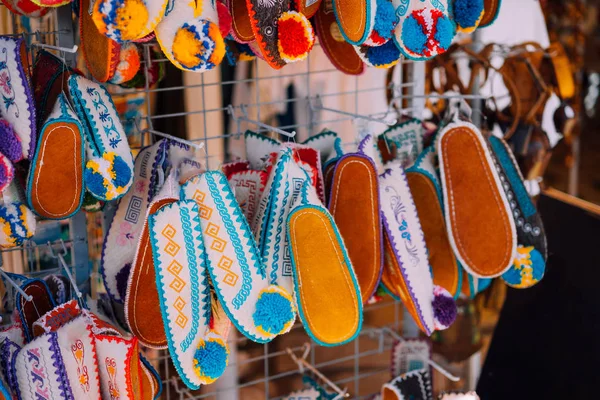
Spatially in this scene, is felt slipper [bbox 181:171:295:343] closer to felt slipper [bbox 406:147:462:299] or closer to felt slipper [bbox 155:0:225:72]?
felt slipper [bbox 155:0:225:72]

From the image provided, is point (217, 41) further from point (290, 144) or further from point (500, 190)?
point (500, 190)

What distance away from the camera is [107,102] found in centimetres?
92

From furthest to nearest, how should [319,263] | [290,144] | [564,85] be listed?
[564,85]
[290,144]
[319,263]

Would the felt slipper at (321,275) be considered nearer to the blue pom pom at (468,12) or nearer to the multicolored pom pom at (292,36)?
the multicolored pom pom at (292,36)

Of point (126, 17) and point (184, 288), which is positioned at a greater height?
point (126, 17)

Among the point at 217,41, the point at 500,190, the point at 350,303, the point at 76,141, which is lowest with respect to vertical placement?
the point at 350,303

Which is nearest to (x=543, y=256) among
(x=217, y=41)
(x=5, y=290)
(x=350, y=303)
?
(x=350, y=303)

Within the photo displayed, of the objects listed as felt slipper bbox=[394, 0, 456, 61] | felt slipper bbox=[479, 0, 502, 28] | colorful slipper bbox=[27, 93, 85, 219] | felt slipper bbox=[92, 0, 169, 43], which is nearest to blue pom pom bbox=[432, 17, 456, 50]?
felt slipper bbox=[394, 0, 456, 61]

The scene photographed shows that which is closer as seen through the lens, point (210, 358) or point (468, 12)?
point (210, 358)

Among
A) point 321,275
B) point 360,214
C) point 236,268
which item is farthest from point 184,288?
point 360,214

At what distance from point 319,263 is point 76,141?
0.35 meters

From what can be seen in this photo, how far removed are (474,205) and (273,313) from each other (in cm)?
40

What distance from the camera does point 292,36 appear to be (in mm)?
829

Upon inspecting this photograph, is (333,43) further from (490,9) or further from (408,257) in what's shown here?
(408,257)
